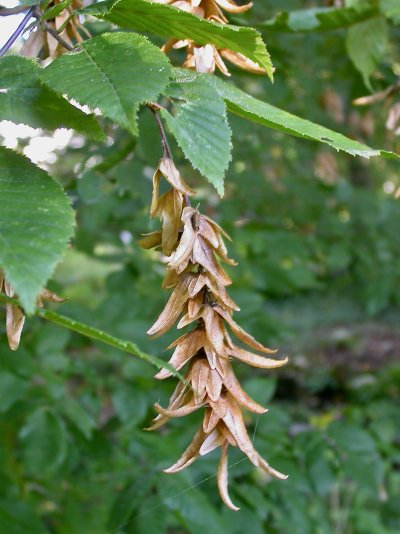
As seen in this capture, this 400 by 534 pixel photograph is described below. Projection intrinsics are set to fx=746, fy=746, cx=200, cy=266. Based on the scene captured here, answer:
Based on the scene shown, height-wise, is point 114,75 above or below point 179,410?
above

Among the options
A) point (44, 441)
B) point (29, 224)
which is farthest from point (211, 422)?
point (44, 441)

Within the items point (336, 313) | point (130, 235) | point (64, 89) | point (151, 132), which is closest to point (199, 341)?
point (64, 89)

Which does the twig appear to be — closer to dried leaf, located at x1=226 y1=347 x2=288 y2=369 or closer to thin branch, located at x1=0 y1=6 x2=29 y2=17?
thin branch, located at x1=0 y1=6 x2=29 y2=17

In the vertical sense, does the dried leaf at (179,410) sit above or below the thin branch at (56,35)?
below

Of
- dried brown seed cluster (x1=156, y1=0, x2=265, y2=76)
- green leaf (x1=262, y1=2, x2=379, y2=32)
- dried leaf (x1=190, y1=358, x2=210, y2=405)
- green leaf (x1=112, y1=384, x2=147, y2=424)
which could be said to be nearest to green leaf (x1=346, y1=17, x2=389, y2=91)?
green leaf (x1=262, y1=2, x2=379, y2=32)

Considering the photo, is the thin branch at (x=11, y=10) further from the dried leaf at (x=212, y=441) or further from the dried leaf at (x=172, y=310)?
the dried leaf at (x=212, y=441)

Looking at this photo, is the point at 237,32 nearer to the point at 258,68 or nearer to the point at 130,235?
the point at 258,68

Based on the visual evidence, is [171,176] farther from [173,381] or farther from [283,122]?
[173,381]

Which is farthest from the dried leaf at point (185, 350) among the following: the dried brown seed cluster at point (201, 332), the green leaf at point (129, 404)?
the green leaf at point (129, 404)
